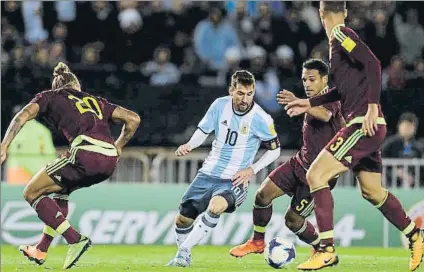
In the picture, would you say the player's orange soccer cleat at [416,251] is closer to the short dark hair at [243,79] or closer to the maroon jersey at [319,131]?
the maroon jersey at [319,131]

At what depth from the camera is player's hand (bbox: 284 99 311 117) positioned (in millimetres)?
11602

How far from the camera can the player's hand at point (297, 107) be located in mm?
11602

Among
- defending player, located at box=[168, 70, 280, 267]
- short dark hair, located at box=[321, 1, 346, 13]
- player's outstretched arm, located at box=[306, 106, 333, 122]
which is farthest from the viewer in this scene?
defending player, located at box=[168, 70, 280, 267]

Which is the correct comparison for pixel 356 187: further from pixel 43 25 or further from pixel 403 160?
Result: pixel 43 25

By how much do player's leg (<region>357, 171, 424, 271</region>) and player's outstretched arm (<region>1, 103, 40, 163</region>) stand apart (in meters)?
3.21

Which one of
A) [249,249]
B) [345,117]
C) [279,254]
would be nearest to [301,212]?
[249,249]

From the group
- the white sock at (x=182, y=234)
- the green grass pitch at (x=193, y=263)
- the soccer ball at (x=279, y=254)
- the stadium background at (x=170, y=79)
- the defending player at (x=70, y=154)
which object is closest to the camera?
the defending player at (x=70, y=154)

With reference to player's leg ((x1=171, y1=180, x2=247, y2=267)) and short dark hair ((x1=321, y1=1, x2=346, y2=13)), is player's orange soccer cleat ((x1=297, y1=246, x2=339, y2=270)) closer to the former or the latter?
player's leg ((x1=171, y1=180, x2=247, y2=267))

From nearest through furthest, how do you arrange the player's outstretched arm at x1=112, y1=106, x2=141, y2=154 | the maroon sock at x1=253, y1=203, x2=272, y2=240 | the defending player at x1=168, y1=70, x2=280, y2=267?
the player's outstretched arm at x1=112, y1=106, x2=141, y2=154 → the defending player at x1=168, y1=70, x2=280, y2=267 → the maroon sock at x1=253, y1=203, x2=272, y2=240

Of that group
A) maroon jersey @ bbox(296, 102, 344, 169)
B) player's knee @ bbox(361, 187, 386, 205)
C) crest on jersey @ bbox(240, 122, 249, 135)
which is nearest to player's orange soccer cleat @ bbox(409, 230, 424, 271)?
player's knee @ bbox(361, 187, 386, 205)

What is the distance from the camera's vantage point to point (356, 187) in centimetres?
1850

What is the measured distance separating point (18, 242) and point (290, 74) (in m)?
5.50

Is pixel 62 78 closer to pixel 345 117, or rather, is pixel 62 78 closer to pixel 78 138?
pixel 78 138

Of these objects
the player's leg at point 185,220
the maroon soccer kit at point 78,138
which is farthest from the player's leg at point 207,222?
the maroon soccer kit at point 78,138
